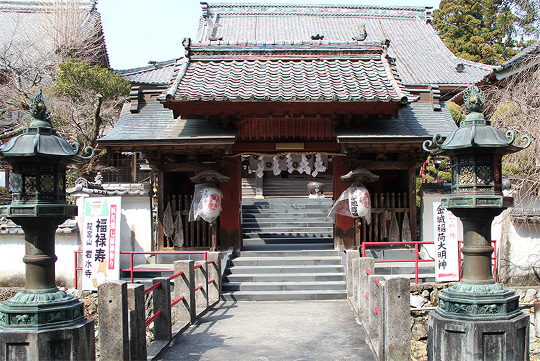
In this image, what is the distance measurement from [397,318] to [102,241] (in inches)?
313

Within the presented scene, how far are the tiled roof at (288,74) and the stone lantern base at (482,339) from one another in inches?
300

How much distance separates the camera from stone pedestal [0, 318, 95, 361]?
553 cm

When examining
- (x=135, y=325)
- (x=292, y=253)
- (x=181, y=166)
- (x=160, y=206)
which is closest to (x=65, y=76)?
(x=181, y=166)

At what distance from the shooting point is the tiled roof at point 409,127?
13.1 meters

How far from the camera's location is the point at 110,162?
2664cm

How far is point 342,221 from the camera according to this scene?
14102 mm

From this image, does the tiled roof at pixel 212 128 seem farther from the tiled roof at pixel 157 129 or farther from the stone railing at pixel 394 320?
the stone railing at pixel 394 320

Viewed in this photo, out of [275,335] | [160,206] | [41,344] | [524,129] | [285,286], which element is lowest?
[275,335]

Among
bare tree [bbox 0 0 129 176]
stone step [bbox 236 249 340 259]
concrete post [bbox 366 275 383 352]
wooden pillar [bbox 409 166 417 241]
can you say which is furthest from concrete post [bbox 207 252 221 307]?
bare tree [bbox 0 0 129 176]

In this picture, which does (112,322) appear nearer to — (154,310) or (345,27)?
(154,310)

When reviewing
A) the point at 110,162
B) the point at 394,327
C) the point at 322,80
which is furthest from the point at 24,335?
the point at 110,162

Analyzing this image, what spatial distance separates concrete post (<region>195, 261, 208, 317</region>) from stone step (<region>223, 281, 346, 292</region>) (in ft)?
5.10

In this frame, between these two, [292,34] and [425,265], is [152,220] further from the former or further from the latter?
[292,34]

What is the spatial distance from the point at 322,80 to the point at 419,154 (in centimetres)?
328
